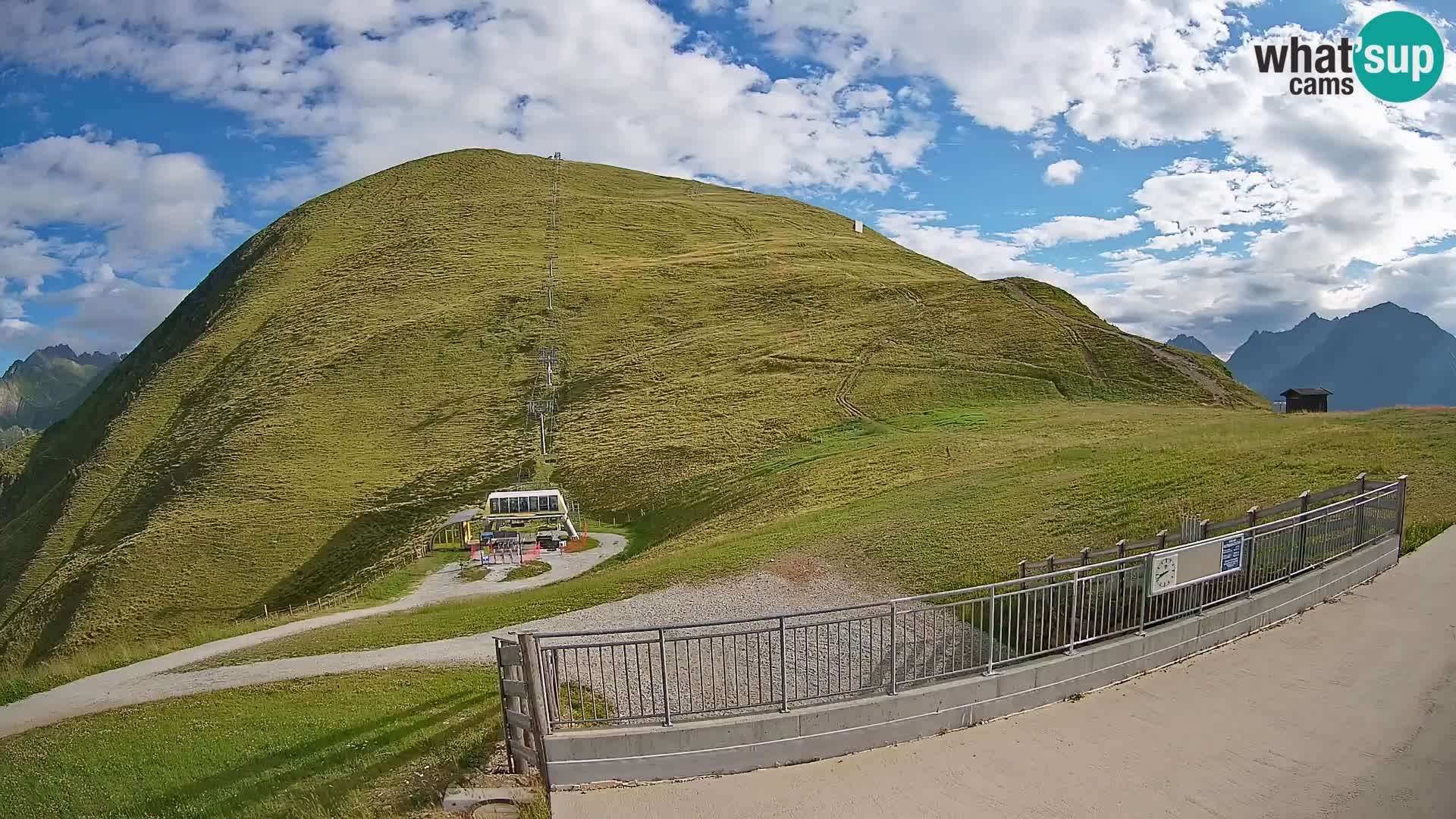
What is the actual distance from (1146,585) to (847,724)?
5.19 metres

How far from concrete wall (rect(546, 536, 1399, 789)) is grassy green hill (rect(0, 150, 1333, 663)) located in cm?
2200

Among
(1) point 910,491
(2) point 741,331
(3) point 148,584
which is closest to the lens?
(1) point 910,491

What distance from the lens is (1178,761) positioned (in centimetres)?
909

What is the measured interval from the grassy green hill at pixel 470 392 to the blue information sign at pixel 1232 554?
2123 cm

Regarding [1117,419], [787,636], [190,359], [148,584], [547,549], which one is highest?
[190,359]

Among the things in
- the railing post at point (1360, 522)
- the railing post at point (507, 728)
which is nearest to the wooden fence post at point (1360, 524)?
the railing post at point (1360, 522)

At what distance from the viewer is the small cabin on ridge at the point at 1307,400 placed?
162 ft

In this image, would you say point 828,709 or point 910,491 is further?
point 910,491

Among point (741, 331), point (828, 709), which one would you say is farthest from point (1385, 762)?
point (741, 331)

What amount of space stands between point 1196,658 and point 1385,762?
3096 millimetres

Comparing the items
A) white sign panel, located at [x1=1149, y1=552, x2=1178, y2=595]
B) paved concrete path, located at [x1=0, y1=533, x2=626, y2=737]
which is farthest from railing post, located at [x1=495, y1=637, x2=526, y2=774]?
white sign panel, located at [x1=1149, y1=552, x2=1178, y2=595]

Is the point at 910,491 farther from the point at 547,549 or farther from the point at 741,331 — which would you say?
the point at 741,331

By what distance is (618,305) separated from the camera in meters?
93.7

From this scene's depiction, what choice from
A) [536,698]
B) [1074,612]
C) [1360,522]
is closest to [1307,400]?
[1360,522]
